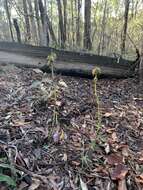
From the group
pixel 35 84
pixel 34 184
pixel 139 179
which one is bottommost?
pixel 139 179

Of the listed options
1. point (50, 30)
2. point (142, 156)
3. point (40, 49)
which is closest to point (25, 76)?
point (40, 49)

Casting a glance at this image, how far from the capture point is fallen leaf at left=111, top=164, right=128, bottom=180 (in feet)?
5.66

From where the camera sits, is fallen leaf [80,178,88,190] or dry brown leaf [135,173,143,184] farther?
dry brown leaf [135,173,143,184]

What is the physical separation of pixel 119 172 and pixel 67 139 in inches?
18.6

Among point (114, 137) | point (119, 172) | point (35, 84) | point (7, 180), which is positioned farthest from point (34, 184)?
point (35, 84)

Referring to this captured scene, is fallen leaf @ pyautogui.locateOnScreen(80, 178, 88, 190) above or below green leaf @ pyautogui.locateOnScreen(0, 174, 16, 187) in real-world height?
below

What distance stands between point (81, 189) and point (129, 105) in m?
1.42

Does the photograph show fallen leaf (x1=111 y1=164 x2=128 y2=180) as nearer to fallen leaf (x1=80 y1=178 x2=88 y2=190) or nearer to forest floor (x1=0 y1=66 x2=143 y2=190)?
forest floor (x1=0 y1=66 x2=143 y2=190)

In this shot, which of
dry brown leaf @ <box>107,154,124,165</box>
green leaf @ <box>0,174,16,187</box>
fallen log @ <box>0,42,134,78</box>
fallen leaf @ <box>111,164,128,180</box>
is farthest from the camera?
fallen log @ <box>0,42,134,78</box>

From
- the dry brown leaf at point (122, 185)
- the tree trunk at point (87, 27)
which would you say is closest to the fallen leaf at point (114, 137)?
the dry brown leaf at point (122, 185)

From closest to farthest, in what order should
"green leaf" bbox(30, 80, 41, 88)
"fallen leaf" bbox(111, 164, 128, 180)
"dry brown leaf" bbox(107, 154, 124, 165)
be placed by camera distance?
1. "fallen leaf" bbox(111, 164, 128, 180)
2. "dry brown leaf" bbox(107, 154, 124, 165)
3. "green leaf" bbox(30, 80, 41, 88)

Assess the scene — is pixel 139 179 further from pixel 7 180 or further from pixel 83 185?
pixel 7 180


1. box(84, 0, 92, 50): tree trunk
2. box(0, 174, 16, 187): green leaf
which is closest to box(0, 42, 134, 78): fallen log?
box(0, 174, 16, 187): green leaf

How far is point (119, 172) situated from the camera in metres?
1.77
